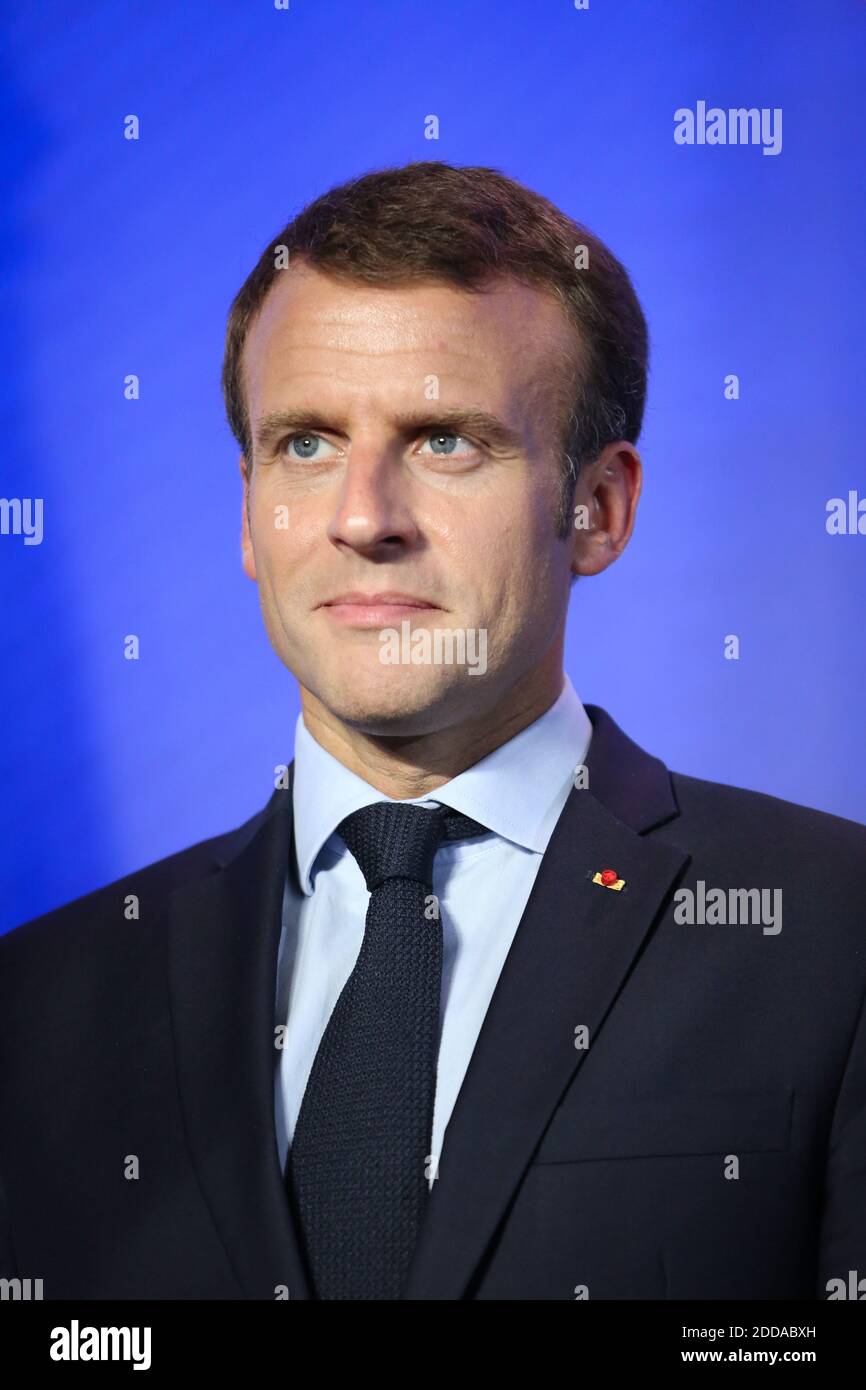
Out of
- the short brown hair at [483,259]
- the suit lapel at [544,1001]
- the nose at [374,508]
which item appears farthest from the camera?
the short brown hair at [483,259]

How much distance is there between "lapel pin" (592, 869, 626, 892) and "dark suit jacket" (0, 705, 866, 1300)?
0.01 m

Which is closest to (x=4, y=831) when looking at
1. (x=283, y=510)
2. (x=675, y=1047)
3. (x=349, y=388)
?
(x=283, y=510)

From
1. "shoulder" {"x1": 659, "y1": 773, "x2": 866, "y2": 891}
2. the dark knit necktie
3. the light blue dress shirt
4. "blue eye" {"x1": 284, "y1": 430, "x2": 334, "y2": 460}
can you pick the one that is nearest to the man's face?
"blue eye" {"x1": 284, "y1": 430, "x2": 334, "y2": 460}

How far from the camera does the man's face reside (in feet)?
7.31

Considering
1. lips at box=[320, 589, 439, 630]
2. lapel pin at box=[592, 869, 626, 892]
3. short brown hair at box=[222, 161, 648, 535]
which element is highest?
short brown hair at box=[222, 161, 648, 535]

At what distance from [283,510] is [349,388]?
20 cm

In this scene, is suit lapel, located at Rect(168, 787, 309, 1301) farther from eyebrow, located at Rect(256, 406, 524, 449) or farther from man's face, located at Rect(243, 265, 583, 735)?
eyebrow, located at Rect(256, 406, 524, 449)

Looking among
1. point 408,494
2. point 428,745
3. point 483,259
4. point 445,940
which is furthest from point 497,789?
point 483,259

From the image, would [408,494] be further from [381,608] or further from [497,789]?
[497,789]

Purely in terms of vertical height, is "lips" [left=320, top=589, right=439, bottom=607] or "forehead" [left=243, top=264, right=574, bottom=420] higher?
"forehead" [left=243, top=264, right=574, bottom=420]

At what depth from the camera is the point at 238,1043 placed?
2230mm

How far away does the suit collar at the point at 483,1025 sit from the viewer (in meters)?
2.05

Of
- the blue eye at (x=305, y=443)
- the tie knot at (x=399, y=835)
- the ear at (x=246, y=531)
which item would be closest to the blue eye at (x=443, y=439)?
the blue eye at (x=305, y=443)

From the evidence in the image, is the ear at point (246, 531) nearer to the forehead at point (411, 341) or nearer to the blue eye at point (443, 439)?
the forehead at point (411, 341)
